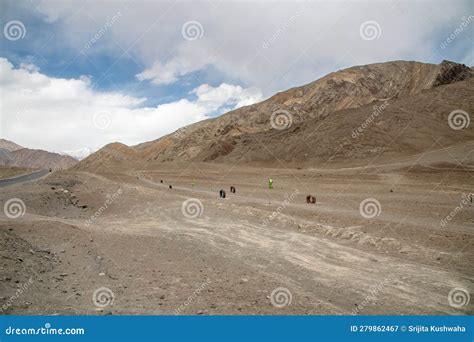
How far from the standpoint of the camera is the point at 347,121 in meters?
80.3

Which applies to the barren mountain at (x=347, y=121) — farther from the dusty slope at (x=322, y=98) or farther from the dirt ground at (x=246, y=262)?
the dirt ground at (x=246, y=262)

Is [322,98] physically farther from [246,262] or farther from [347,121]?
[246,262]

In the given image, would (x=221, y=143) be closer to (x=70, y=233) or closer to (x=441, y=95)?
(x=441, y=95)

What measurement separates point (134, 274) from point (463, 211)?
16959mm

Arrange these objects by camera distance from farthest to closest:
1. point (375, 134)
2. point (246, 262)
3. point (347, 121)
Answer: point (347, 121), point (375, 134), point (246, 262)

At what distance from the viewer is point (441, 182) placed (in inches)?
1382

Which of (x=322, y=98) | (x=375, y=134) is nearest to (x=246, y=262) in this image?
(x=375, y=134)

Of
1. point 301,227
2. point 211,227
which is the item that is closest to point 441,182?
point 301,227

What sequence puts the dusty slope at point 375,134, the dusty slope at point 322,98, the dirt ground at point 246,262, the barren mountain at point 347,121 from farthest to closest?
the dusty slope at point 322,98, the barren mountain at point 347,121, the dusty slope at point 375,134, the dirt ground at point 246,262

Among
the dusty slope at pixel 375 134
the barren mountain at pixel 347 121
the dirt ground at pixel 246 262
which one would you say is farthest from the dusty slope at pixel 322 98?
the dirt ground at pixel 246 262

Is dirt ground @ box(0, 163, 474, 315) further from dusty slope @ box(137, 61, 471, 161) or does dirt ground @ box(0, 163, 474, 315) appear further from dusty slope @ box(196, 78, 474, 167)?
dusty slope @ box(137, 61, 471, 161)

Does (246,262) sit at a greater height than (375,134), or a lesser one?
lesser

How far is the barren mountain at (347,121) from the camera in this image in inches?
2773

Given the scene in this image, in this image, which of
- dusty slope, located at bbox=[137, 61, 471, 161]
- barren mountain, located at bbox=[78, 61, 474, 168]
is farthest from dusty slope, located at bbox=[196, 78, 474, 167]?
dusty slope, located at bbox=[137, 61, 471, 161]
